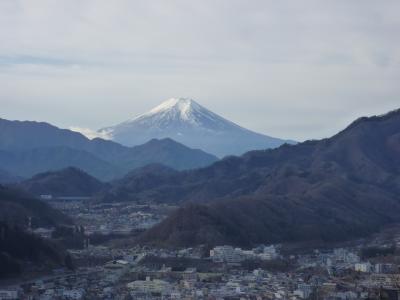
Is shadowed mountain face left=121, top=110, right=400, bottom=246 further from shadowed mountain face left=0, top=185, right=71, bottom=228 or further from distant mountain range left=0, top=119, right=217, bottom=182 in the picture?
distant mountain range left=0, top=119, right=217, bottom=182

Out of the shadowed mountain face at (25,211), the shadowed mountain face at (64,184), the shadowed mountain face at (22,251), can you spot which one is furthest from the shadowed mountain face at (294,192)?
the shadowed mountain face at (22,251)

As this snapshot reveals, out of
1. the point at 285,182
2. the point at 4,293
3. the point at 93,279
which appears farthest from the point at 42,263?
the point at 285,182

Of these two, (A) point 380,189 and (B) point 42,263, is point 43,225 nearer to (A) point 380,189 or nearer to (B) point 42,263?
(B) point 42,263

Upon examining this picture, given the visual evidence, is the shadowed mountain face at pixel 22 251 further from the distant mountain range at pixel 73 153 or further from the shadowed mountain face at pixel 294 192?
the distant mountain range at pixel 73 153

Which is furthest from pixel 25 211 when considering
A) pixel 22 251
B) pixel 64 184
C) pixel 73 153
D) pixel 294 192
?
pixel 73 153

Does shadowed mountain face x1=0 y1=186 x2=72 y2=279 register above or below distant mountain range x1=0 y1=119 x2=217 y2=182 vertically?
below

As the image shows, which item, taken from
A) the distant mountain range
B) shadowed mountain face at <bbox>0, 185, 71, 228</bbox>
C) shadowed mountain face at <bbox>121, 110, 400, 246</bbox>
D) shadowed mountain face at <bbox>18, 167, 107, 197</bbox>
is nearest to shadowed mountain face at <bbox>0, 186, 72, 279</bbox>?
shadowed mountain face at <bbox>121, 110, 400, 246</bbox>
